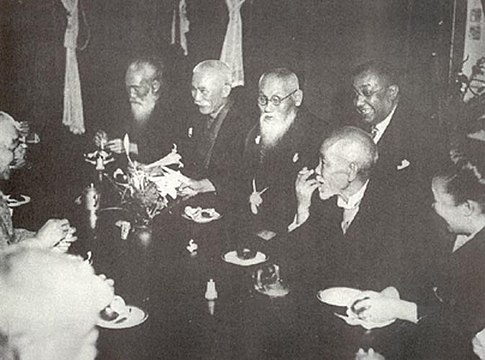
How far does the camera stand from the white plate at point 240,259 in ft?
7.05

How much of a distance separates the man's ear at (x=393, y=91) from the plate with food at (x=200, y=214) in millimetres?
659

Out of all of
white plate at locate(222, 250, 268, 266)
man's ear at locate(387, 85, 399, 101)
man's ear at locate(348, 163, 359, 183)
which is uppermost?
man's ear at locate(387, 85, 399, 101)

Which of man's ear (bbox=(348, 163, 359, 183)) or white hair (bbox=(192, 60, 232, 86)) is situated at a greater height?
white hair (bbox=(192, 60, 232, 86))

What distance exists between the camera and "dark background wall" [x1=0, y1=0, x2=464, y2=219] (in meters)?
2.08

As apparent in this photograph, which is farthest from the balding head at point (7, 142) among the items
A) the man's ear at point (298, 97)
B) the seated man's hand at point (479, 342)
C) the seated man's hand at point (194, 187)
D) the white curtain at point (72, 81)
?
the seated man's hand at point (479, 342)

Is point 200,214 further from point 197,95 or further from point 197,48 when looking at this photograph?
point 197,48

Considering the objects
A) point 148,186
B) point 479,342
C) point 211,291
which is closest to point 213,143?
point 148,186

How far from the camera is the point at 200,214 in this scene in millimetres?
2156

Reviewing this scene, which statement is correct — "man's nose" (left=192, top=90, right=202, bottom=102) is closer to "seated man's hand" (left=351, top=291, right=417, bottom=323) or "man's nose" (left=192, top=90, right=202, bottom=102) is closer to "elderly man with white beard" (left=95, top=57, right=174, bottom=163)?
"elderly man with white beard" (left=95, top=57, right=174, bottom=163)

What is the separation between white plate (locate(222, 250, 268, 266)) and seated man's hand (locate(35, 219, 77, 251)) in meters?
0.50

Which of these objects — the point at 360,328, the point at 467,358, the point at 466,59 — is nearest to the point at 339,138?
the point at 466,59

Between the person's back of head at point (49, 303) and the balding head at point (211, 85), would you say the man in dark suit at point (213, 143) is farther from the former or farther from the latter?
the person's back of head at point (49, 303)

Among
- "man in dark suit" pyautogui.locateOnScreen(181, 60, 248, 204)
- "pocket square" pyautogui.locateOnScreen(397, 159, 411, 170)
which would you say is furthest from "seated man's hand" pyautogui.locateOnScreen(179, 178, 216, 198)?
"pocket square" pyautogui.locateOnScreen(397, 159, 411, 170)

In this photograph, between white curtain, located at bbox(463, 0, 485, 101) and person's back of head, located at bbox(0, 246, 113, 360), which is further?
person's back of head, located at bbox(0, 246, 113, 360)
